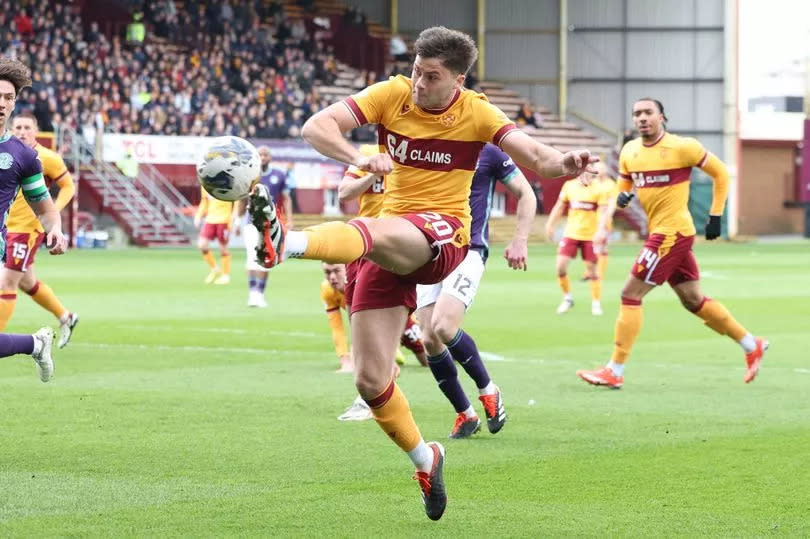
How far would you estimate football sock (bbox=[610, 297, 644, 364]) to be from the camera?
11.8 metres

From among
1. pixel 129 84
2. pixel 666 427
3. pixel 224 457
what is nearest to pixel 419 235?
pixel 224 457

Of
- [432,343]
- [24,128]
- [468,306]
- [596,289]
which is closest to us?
[432,343]

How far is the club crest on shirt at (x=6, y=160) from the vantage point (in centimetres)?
859

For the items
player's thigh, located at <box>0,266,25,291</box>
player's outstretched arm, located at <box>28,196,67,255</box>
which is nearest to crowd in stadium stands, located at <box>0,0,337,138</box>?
player's thigh, located at <box>0,266,25,291</box>

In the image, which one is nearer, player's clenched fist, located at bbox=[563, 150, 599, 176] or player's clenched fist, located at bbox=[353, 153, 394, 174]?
player's clenched fist, located at bbox=[353, 153, 394, 174]

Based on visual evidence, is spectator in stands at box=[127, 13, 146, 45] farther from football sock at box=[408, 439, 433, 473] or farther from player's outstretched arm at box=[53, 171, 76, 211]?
football sock at box=[408, 439, 433, 473]

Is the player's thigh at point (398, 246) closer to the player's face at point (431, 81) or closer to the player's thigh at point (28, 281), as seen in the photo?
the player's face at point (431, 81)

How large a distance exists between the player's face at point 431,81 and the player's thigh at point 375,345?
99cm

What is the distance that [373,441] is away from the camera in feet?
29.1

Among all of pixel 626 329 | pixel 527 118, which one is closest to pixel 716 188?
pixel 626 329

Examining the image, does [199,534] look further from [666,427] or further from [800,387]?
[800,387]

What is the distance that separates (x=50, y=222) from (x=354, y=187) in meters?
2.35

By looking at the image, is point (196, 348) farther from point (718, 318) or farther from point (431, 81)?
point (431, 81)

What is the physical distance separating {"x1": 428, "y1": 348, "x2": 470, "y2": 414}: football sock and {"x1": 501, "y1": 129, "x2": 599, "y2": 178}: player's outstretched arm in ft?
7.86
